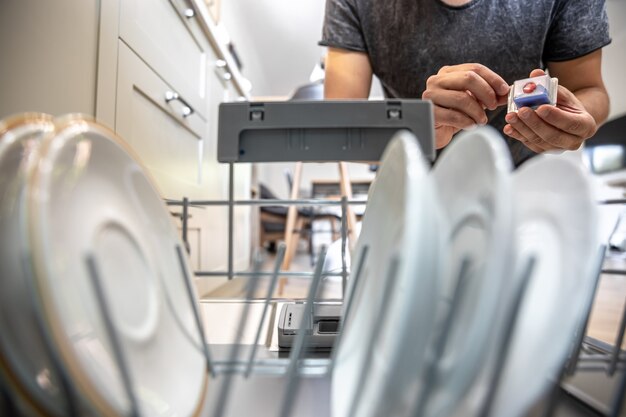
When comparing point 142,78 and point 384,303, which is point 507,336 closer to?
point 384,303

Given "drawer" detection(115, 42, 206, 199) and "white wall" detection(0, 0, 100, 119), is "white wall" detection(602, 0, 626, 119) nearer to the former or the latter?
"drawer" detection(115, 42, 206, 199)

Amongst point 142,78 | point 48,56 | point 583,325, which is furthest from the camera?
point 142,78

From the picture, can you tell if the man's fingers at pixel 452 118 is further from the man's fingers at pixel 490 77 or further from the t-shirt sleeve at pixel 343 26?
the t-shirt sleeve at pixel 343 26

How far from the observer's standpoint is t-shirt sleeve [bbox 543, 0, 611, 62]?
23.4 inches

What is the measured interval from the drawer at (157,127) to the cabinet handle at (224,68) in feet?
1.26

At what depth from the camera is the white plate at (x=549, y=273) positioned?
134mm

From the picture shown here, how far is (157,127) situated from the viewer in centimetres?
101

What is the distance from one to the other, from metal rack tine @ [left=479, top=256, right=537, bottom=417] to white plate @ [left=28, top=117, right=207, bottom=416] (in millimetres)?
136

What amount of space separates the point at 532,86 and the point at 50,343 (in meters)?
0.37

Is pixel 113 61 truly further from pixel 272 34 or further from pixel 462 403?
pixel 272 34

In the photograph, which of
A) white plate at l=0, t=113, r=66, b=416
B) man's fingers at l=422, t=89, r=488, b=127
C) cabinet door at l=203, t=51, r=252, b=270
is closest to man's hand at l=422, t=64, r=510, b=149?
man's fingers at l=422, t=89, r=488, b=127

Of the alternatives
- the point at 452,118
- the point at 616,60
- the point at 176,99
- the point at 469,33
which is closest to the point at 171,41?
the point at 176,99

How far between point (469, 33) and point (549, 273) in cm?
59

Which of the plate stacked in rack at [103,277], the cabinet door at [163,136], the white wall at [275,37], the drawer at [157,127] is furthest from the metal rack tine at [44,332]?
the white wall at [275,37]
